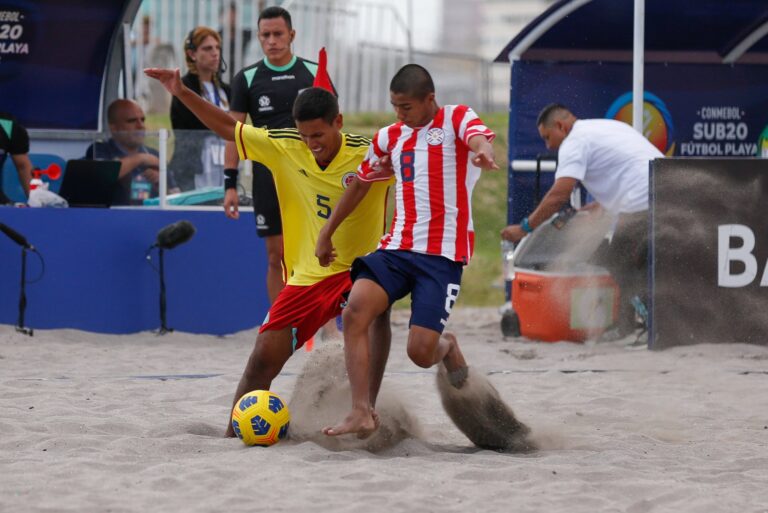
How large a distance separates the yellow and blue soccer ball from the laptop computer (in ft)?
16.3

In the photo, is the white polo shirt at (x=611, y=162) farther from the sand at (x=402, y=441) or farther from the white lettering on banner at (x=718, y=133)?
the white lettering on banner at (x=718, y=133)

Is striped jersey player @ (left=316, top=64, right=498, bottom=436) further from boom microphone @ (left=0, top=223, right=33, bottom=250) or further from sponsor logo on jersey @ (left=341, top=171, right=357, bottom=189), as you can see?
boom microphone @ (left=0, top=223, right=33, bottom=250)

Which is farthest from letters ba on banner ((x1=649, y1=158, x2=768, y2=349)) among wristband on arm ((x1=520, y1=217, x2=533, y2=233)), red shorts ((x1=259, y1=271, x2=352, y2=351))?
red shorts ((x1=259, y1=271, x2=352, y2=351))

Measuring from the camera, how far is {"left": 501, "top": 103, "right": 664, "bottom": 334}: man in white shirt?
32.1 ft

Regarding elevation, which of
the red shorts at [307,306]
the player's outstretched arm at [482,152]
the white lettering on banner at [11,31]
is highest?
the white lettering on banner at [11,31]

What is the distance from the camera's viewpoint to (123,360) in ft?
29.3

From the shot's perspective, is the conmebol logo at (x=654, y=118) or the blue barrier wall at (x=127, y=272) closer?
the blue barrier wall at (x=127, y=272)

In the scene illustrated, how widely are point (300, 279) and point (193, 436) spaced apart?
2.84 feet

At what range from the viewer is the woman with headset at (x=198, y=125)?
10180 millimetres

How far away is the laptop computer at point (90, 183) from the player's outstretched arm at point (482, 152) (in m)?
5.34

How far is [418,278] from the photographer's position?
18.6 ft

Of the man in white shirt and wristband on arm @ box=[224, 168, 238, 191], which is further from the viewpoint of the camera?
the man in white shirt

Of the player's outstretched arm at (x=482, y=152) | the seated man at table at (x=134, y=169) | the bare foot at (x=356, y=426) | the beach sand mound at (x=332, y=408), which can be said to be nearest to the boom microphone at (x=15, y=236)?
the seated man at table at (x=134, y=169)

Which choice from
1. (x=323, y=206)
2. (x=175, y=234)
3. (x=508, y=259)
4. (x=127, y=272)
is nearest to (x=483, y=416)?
(x=323, y=206)
